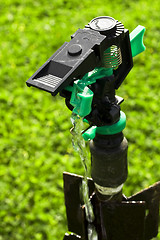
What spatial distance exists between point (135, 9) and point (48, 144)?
1.91 meters

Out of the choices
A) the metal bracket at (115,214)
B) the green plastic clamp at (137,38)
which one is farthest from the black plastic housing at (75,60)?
the metal bracket at (115,214)

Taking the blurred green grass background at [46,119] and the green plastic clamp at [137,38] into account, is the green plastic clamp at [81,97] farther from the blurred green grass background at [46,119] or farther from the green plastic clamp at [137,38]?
the blurred green grass background at [46,119]

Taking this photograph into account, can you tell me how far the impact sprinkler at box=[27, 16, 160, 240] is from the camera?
110 centimetres

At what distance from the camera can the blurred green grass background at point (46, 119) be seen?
8.65 feet

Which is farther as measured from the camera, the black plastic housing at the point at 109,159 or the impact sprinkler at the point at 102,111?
the black plastic housing at the point at 109,159

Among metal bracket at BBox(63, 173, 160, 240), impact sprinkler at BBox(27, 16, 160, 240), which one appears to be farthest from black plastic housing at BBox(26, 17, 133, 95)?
metal bracket at BBox(63, 173, 160, 240)

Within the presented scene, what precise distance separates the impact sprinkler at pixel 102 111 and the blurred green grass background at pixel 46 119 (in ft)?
3.13

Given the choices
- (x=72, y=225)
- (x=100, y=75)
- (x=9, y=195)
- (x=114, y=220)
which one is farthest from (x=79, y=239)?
(x=9, y=195)

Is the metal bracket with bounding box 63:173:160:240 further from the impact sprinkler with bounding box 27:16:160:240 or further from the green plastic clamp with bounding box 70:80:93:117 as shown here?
the green plastic clamp with bounding box 70:80:93:117

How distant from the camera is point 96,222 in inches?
62.5

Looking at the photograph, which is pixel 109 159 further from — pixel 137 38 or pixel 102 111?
pixel 137 38

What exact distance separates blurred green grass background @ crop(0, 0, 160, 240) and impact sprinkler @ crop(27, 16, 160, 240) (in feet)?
3.13

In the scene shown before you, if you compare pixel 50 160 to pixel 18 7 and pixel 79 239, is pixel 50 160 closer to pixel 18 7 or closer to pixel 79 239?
pixel 79 239

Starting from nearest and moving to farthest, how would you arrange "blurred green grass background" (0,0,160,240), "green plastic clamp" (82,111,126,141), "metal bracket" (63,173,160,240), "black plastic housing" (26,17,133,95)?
"black plastic housing" (26,17,133,95)
"green plastic clamp" (82,111,126,141)
"metal bracket" (63,173,160,240)
"blurred green grass background" (0,0,160,240)
